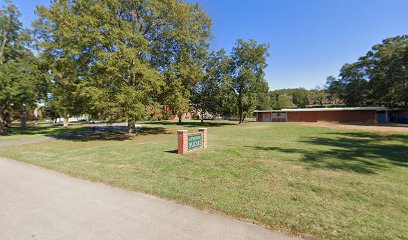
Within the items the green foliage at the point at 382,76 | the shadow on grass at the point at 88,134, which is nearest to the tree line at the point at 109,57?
the shadow on grass at the point at 88,134

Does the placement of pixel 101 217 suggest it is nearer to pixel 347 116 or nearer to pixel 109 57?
pixel 109 57

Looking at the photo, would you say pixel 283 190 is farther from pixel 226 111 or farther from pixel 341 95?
pixel 341 95

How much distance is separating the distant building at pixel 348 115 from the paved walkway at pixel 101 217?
4003 cm

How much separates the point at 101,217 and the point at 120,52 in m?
13.2

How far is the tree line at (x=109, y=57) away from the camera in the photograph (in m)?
15.1

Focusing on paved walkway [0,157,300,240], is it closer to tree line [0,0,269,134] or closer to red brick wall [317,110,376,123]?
tree line [0,0,269,134]

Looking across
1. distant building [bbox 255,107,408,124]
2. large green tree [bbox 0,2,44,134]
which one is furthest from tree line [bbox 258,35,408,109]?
large green tree [bbox 0,2,44,134]

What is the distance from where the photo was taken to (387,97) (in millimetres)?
39250

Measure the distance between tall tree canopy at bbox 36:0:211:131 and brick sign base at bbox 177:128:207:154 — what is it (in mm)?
6581

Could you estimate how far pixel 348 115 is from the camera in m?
36.3

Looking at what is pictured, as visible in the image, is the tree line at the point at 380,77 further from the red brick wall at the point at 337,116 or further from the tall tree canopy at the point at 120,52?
the tall tree canopy at the point at 120,52

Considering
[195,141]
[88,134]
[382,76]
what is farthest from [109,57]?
[382,76]

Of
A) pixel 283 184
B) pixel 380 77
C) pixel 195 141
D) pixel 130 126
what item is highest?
A: pixel 380 77

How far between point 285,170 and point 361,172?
2.38 meters
